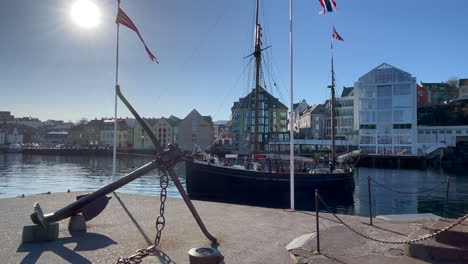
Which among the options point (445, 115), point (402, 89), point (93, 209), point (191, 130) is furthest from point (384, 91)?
point (93, 209)

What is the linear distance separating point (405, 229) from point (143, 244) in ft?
19.3

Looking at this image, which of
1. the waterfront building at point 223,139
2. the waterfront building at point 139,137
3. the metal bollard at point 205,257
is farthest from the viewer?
the waterfront building at point 139,137

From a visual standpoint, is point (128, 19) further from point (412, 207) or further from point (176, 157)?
point (412, 207)

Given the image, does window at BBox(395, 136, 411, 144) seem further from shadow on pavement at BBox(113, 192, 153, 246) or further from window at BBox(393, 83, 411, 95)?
shadow on pavement at BBox(113, 192, 153, 246)

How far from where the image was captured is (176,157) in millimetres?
7082

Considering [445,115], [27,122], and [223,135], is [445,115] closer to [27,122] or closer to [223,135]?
[223,135]

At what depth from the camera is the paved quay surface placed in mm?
6141

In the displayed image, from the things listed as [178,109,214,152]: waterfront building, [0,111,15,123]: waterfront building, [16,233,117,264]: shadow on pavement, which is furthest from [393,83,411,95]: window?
[0,111,15,123]: waterfront building

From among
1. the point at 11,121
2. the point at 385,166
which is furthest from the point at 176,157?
the point at 11,121

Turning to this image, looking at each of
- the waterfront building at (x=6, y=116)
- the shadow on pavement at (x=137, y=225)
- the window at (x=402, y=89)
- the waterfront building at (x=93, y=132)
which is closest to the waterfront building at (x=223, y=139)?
the shadow on pavement at (x=137, y=225)

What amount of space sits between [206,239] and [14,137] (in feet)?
562

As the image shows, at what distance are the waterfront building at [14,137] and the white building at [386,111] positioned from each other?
142 m

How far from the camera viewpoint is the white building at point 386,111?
222 feet

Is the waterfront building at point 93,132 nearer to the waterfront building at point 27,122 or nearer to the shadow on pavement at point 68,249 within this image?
the waterfront building at point 27,122
